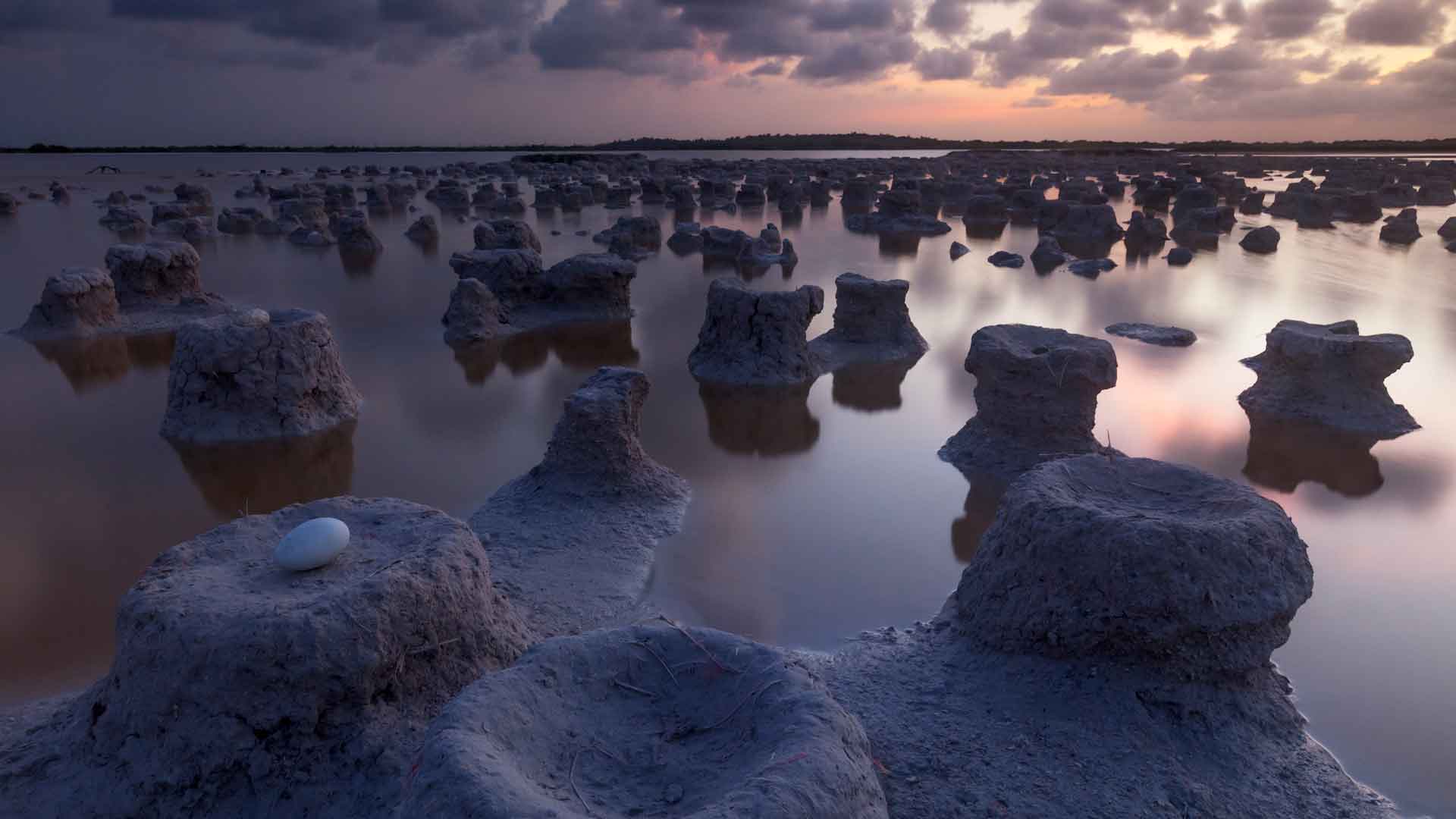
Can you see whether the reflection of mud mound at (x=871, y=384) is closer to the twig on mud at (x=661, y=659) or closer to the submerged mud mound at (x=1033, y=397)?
the submerged mud mound at (x=1033, y=397)

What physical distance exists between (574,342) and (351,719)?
33.4 feet

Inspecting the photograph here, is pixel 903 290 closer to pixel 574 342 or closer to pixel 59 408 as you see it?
pixel 574 342

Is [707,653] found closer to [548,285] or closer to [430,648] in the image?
[430,648]

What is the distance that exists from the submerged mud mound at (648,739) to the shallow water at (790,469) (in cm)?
237

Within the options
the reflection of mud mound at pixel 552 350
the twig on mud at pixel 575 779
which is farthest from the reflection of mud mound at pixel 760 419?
the twig on mud at pixel 575 779

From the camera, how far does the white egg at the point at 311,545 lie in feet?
12.5

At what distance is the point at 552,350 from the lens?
512 inches

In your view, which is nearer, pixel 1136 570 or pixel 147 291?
pixel 1136 570

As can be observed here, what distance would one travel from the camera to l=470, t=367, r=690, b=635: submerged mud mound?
19.1 ft

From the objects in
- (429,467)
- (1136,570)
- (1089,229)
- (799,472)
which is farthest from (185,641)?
(1089,229)

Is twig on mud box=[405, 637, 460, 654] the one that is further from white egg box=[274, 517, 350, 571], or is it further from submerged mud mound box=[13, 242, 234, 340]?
submerged mud mound box=[13, 242, 234, 340]

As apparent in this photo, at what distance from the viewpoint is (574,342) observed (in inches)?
531

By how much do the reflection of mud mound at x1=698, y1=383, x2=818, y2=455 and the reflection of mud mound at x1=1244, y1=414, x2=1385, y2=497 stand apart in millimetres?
4443

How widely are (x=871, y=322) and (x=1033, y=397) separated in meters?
4.95
